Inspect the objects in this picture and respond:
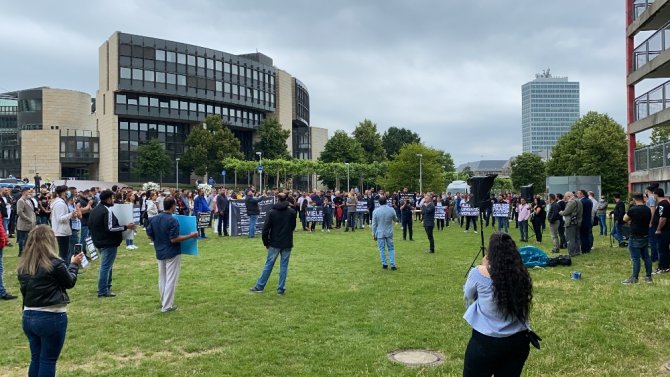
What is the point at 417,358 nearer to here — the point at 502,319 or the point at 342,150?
the point at 502,319

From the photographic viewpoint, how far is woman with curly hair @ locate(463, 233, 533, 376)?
4004mm

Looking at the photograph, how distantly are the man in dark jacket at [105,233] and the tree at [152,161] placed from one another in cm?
6348

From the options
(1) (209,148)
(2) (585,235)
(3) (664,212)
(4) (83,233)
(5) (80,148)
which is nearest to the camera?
(3) (664,212)

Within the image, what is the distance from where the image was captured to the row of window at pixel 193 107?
7445cm

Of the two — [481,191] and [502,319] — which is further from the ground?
[481,191]

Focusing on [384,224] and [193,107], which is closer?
[384,224]

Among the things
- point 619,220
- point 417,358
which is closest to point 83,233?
point 417,358

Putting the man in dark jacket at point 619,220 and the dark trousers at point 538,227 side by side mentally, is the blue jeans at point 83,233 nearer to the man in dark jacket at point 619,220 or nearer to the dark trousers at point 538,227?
the dark trousers at point 538,227

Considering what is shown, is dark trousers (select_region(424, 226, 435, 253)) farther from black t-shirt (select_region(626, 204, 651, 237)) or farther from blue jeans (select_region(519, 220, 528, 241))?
black t-shirt (select_region(626, 204, 651, 237))

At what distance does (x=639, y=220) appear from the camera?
35.7ft

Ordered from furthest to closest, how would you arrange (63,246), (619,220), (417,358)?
(619,220), (63,246), (417,358)

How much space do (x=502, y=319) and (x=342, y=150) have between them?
84.2 m

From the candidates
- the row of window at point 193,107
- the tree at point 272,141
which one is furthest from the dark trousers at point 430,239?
the tree at point 272,141

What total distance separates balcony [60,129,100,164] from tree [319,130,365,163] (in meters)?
36.6
